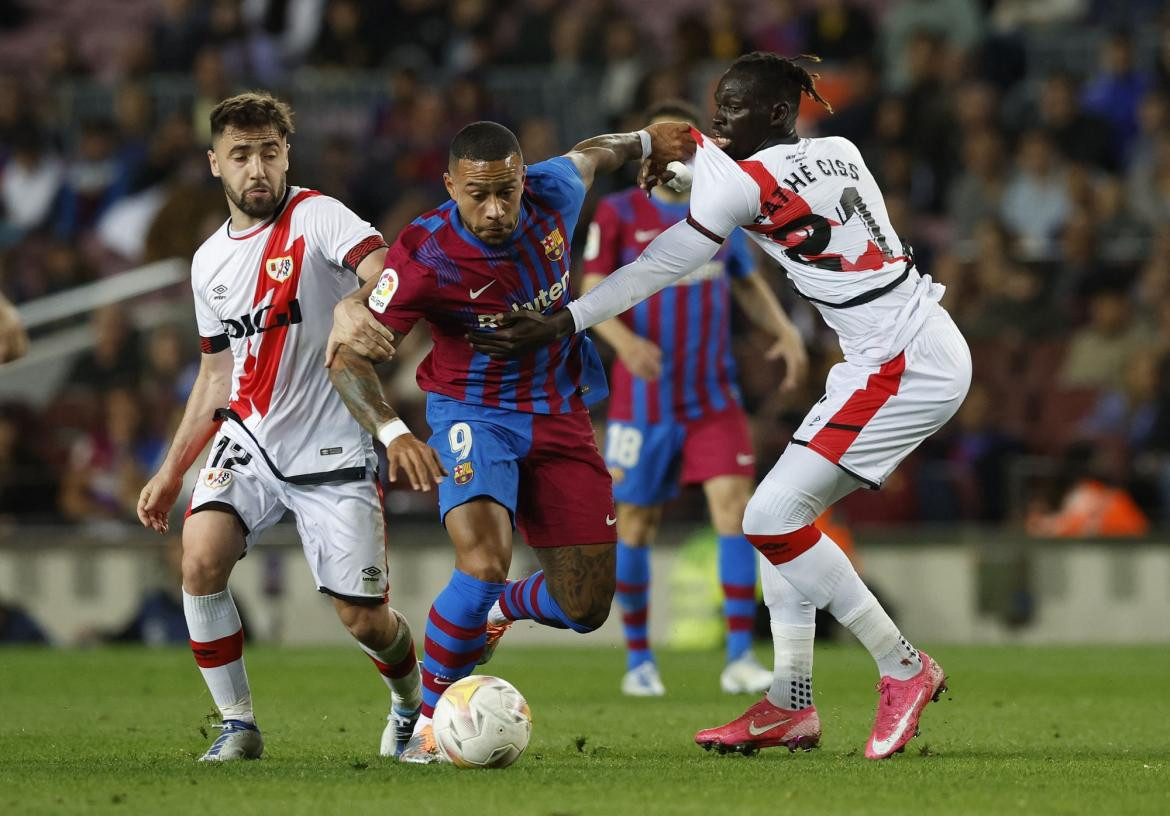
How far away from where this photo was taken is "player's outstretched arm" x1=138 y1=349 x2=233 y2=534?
23.4 ft

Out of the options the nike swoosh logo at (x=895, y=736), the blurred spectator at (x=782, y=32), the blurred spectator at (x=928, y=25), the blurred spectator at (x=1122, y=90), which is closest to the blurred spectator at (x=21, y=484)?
the blurred spectator at (x=782, y=32)

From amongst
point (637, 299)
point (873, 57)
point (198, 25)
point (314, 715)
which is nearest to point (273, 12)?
point (198, 25)

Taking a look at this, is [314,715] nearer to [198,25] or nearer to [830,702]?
[830,702]

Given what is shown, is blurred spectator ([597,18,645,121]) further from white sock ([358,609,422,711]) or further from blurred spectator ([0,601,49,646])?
white sock ([358,609,422,711])

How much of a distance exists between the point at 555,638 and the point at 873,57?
259 inches

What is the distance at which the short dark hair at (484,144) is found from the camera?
6746 mm

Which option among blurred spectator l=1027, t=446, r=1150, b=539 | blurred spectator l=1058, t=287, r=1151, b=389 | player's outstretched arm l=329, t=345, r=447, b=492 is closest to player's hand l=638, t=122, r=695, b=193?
player's outstretched arm l=329, t=345, r=447, b=492

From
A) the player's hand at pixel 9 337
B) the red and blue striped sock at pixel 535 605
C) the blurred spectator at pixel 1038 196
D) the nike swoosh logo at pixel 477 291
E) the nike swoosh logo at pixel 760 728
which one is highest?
the blurred spectator at pixel 1038 196

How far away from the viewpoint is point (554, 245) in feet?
23.4

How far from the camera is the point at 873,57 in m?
17.9

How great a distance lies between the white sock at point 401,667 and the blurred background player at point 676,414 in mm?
3000

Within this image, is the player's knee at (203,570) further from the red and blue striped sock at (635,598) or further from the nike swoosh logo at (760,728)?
the red and blue striped sock at (635,598)

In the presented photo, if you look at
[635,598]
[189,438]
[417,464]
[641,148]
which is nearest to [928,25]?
[635,598]

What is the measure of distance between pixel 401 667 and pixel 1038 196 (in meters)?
10.8
